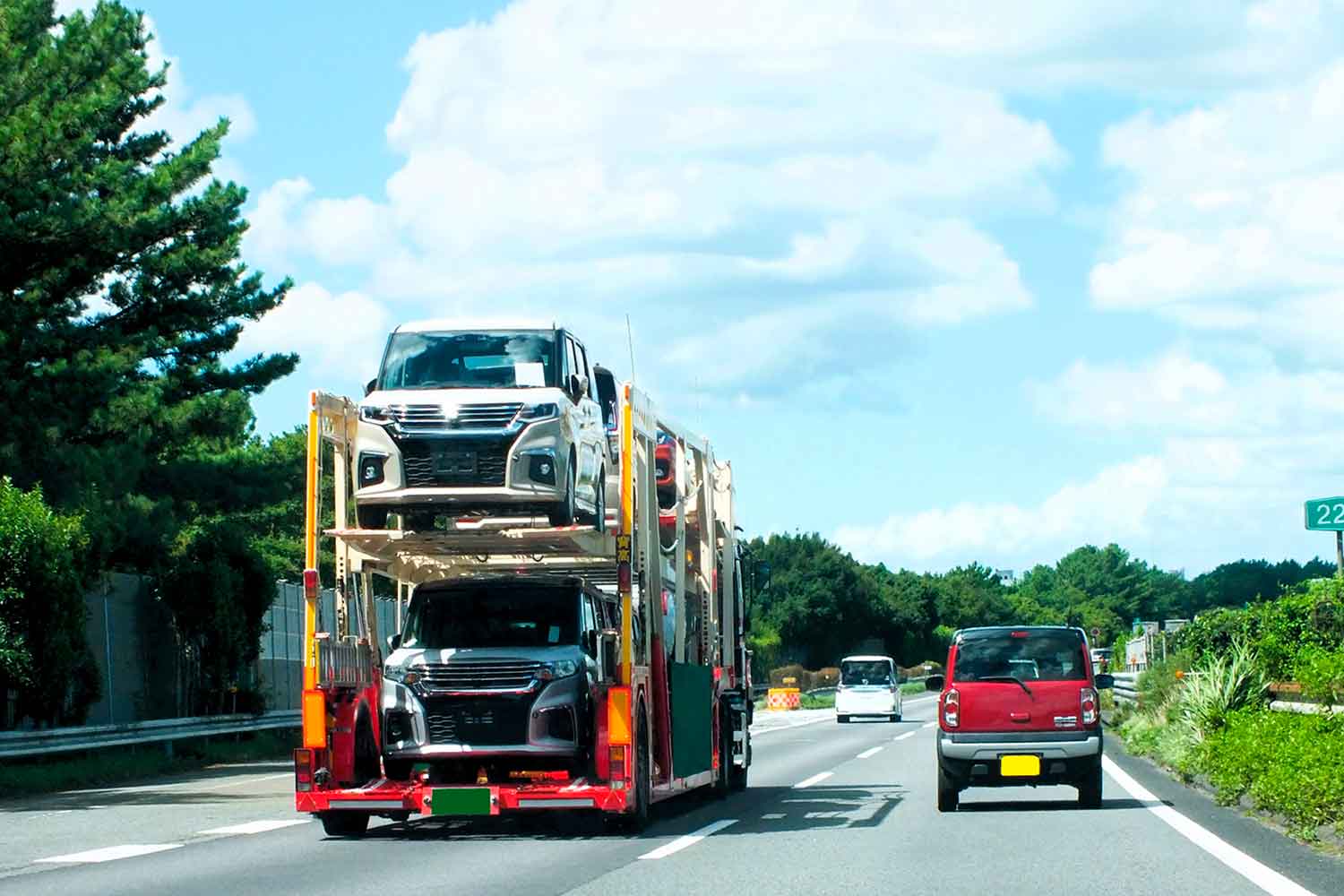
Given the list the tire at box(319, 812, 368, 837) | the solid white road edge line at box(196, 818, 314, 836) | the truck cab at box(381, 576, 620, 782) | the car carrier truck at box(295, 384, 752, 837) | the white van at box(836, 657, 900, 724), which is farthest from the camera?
the white van at box(836, 657, 900, 724)

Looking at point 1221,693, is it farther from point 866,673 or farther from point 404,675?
point 866,673

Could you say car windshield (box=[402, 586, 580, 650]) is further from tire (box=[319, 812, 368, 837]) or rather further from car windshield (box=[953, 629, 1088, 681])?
car windshield (box=[953, 629, 1088, 681])

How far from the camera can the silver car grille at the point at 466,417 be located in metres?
17.0

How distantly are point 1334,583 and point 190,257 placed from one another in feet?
72.2

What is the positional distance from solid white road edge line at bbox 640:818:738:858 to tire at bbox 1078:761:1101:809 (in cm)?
369

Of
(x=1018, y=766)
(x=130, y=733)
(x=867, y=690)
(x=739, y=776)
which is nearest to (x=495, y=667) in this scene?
(x=1018, y=766)

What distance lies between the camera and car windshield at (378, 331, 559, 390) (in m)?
17.7

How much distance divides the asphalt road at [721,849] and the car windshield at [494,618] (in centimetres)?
169

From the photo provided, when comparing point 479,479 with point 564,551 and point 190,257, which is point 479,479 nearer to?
point 564,551

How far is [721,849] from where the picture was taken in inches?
602

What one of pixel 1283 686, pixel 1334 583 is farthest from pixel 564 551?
pixel 1334 583

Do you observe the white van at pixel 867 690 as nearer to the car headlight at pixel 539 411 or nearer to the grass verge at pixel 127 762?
the grass verge at pixel 127 762

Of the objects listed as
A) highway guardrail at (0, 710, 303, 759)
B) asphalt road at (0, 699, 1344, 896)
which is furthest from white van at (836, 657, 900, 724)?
asphalt road at (0, 699, 1344, 896)

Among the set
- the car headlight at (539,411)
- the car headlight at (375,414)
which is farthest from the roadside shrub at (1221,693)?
the car headlight at (375,414)
